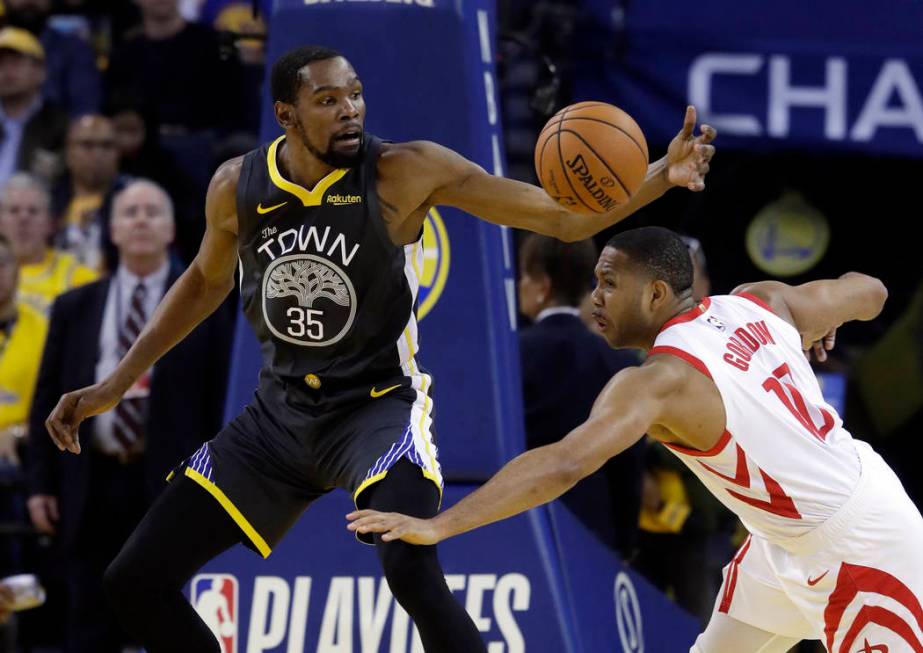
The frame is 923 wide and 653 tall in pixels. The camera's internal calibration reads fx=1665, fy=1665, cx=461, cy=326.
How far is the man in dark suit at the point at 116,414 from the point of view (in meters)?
7.33

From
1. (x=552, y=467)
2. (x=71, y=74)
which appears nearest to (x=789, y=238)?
(x=71, y=74)

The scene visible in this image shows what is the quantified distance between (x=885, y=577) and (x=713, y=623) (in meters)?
0.71

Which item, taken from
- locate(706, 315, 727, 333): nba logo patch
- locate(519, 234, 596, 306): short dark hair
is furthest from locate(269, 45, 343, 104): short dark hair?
locate(519, 234, 596, 306): short dark hair

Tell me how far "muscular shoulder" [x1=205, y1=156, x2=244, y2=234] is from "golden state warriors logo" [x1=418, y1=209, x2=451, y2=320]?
1.22 meters

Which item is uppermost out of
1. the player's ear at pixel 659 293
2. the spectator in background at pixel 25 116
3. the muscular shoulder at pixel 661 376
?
the spectator in background at pixel 25 116

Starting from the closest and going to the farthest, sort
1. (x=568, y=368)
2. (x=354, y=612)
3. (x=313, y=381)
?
1. (x=313, y=381)
2. (x=354, y=612)
3. (x=568, y=368)

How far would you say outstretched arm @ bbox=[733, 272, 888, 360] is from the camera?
544 cm

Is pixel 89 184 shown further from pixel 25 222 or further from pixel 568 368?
pixel 568 368

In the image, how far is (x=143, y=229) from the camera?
24.8ft

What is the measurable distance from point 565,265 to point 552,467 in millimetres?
2556

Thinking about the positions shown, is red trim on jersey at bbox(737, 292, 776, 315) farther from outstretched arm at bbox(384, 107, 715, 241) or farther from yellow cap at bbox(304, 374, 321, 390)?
yellow cap at bbox(304, 374, 321, 390)

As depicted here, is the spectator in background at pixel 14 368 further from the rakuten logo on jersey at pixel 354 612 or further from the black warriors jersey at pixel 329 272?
the black warriors jersey at pixel 329 272

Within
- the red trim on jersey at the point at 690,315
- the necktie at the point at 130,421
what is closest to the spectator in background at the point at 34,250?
the necktie at the point at 130,421

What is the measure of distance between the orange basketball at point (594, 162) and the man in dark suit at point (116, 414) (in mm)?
2824
